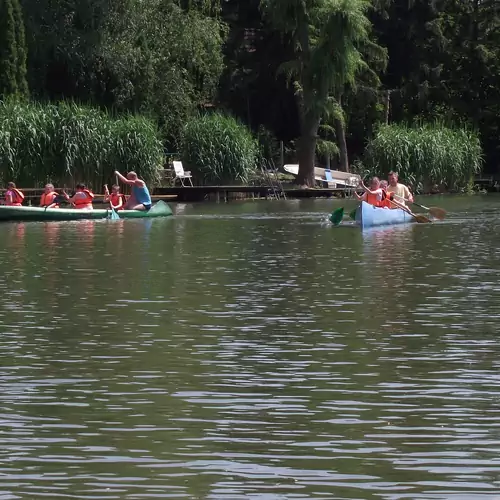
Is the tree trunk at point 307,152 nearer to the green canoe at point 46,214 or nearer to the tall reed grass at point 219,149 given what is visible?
the tall reed grass at point 219,149

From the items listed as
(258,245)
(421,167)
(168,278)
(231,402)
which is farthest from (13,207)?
(231,402)

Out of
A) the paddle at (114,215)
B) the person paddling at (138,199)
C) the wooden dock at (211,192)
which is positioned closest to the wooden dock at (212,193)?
the wooden dock at (211,192)

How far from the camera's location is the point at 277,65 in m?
67.9

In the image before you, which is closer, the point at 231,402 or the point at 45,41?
the point at 231,402

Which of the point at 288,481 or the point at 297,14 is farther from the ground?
the point at 297,14

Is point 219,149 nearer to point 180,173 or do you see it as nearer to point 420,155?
point 180,173

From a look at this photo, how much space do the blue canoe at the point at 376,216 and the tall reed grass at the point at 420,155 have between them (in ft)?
68.3

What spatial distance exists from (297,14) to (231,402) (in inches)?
1935

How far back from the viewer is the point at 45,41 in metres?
52.8

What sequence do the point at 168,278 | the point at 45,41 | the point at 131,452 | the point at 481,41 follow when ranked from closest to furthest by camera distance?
1. the point at 131,452
2. the point at 168,278
3. the point at 45,41
4. the point at 481,41

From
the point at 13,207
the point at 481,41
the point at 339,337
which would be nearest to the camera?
the point at 339,337

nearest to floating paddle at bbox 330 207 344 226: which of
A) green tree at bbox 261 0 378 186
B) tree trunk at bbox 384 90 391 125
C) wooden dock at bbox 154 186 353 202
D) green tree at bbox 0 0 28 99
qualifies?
wooden dock at bbox 154 186 353 202

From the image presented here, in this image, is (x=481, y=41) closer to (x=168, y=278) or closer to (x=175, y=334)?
(x=168, y=278)

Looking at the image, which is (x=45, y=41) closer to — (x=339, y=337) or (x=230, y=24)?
(x=230, y=24)
